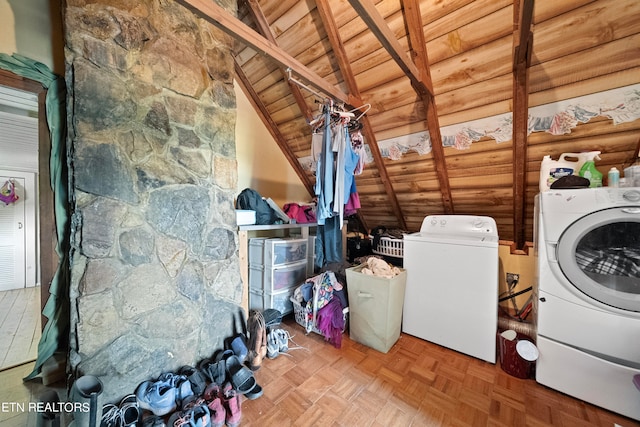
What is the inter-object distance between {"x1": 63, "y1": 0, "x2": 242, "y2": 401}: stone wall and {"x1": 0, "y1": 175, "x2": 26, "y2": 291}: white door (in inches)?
59.8

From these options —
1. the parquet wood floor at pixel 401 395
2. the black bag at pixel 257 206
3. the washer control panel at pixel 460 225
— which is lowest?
the parquet wood floor at pixel 401 395

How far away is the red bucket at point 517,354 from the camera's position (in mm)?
1409

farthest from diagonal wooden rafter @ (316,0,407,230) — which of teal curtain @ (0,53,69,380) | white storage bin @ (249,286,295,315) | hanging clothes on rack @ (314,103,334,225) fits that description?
teal curtain @ (0,53,69,380)

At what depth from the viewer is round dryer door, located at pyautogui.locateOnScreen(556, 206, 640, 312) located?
117 centimetres

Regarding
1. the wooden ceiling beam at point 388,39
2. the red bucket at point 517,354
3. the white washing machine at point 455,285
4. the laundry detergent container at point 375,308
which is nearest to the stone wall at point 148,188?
the laundry detergent container at point 375,308

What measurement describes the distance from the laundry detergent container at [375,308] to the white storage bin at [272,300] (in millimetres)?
622

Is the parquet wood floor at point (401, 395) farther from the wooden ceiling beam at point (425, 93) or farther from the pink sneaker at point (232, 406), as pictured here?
the wooden ceiling beam at point (425, 93)

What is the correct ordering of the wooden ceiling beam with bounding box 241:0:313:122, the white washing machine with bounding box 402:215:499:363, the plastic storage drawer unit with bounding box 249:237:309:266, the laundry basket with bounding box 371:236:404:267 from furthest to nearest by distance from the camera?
the laundry basket with bounding box 371:236:404:267, the plastic storage drawer unit with bounding box 249:237:309:266, the wooden ceiling beam with bounding box 241:0:313:122, the white washing machine with bounding box 402:215:499:363

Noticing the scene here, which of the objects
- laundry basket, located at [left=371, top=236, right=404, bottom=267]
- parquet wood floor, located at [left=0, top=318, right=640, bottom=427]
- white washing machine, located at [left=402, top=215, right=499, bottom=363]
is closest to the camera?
parquet wood floor, located at [left=0, top=318, right=640, bottom=427]

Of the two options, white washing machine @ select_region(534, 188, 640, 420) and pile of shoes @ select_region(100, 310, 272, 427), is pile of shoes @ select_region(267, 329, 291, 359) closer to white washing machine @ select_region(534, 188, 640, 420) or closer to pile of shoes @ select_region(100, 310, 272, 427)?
pile of shoes @ select_region(100, 310, 272, 427)

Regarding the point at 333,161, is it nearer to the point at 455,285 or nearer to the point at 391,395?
the point at 455,285

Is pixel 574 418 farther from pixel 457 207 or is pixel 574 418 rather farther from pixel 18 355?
pixel 18 355

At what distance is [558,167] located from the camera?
154cm

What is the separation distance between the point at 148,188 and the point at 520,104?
2.43 m
